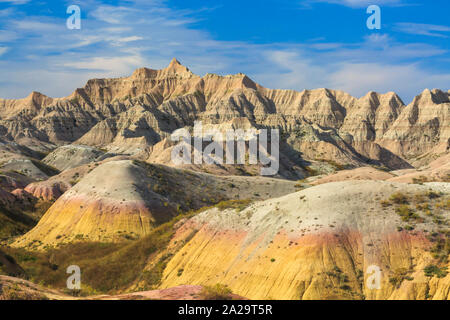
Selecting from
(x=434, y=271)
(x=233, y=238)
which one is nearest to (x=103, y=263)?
(x=233, y=238)

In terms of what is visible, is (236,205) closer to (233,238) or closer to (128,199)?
(233,238)

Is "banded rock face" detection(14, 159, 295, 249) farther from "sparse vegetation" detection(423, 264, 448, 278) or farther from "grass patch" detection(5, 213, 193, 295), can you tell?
"sparse vegetation" detection(423, 264, 448, 278)

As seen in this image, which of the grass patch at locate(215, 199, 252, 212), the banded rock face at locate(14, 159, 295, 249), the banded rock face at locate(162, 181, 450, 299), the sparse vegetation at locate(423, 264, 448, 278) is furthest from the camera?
the banded rock face at locate(14, 159, 295, 249)

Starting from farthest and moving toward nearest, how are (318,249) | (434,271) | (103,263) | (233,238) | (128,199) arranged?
1. (128,199)
2. (103,263)
3. (233,238)
4. (318,249)
5. (434,271)

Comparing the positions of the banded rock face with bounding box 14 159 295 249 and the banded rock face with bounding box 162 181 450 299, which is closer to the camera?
the banded rock face with bounding box 162 181 450 299

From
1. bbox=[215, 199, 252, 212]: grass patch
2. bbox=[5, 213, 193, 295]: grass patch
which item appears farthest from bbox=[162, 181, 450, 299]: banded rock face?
bbox=[5, 213, 193, 295]: grass patch

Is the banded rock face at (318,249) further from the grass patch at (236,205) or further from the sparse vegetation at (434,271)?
the grass patch at (236,205)

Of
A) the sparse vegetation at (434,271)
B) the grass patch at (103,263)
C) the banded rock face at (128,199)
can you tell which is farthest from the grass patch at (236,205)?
the sparse vegetation at (434,271)

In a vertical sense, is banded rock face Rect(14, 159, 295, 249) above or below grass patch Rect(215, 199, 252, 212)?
below

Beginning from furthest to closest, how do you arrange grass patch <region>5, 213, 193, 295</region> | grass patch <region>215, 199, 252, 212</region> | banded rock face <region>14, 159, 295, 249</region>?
banded rock face <region>14, 159, 295, 249</region> → grass patch <region>215, 199, 252, 212</region> → grass patch <region>5, 213, 193, 295</region>
